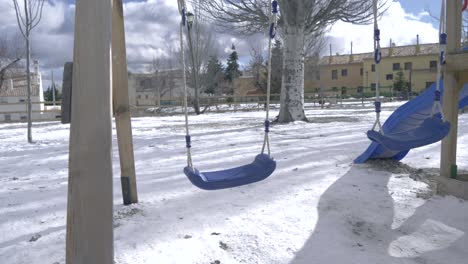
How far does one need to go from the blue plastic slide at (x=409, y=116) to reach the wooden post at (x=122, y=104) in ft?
8.70

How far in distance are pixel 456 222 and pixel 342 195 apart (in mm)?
915

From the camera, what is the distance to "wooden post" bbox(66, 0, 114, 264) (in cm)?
173

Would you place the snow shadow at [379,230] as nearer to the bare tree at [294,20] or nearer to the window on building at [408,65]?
the bare tree at [294,20]

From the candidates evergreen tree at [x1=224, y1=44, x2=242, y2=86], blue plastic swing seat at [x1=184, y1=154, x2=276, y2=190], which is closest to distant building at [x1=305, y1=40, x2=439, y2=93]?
evergreen tree at [x1=224, y1=44, x2=242, y2=86]

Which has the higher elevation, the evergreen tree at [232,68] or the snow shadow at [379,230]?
the evergreen tree at [232,68]

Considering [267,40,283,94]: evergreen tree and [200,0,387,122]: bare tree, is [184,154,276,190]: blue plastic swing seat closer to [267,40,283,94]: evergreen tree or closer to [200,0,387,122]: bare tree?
[200,0,387,122]: bare tree

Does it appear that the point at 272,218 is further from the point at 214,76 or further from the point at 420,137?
the point at 214,76

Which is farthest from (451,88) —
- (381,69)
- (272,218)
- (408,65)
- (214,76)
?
(381,69)

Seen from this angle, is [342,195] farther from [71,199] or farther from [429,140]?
[71,199]

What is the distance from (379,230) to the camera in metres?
2.84

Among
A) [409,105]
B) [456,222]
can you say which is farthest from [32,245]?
[409,105]

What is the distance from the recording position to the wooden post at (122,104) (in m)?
A: 3.06

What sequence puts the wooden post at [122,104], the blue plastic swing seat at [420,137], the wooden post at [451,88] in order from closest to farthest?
the blue plastic swing seat at [420,137], the wooden post at [122,104], the wooden post at [451,88]

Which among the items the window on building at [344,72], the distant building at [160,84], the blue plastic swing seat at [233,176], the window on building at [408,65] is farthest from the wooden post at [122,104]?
the window on building at [344,72]
